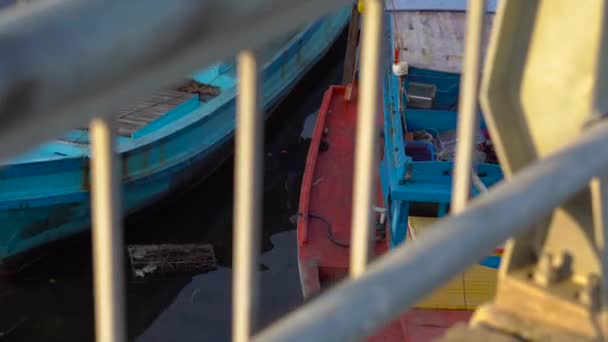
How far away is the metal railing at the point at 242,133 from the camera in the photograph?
0.52 meters

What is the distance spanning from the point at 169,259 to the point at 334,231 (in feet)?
7.03

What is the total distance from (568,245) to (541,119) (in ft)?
0.74

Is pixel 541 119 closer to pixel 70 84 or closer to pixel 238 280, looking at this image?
pixel 238 280

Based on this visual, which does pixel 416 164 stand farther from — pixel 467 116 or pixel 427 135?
pixel 467 116

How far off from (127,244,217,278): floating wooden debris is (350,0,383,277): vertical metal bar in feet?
23.3

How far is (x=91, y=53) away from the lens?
20.9 inches

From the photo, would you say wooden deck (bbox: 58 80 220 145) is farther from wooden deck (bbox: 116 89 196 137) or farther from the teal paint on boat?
the teal paint on boat

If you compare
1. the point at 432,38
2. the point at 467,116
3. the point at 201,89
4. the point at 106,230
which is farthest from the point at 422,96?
the point at 106,230

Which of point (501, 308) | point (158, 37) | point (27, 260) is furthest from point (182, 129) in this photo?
point (158, 37)

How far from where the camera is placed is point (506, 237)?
3.15ft

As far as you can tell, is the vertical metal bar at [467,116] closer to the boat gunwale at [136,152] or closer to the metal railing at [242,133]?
the metal railing at [242,133]

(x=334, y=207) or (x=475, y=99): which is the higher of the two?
(x=475, y=99)

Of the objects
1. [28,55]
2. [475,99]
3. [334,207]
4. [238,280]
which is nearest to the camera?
[28,55]

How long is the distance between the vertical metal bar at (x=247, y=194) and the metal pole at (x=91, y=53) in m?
0.22
